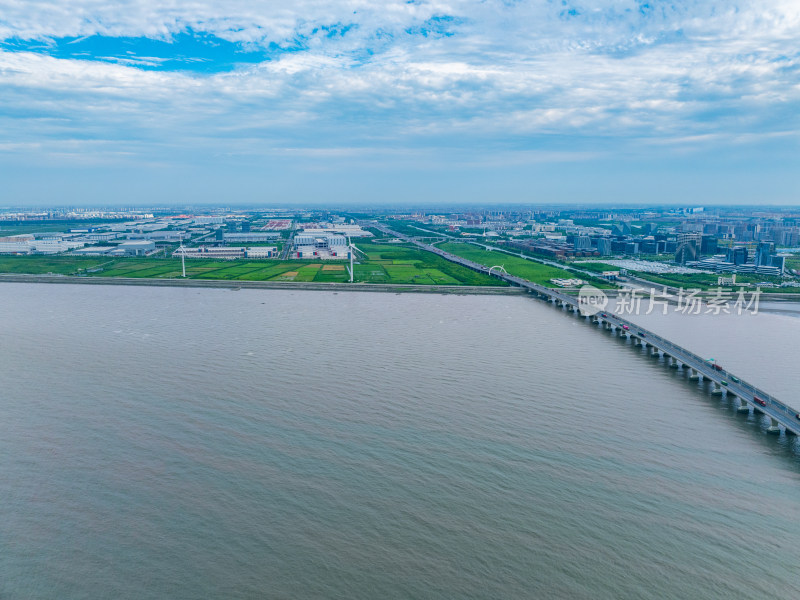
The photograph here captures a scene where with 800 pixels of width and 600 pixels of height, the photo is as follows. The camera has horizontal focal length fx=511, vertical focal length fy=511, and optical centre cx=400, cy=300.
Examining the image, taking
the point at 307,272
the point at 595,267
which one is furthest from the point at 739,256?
the point at 307,272

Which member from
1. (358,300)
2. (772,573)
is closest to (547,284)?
(358,300)

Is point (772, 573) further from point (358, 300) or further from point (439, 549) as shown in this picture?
point (358, 300)

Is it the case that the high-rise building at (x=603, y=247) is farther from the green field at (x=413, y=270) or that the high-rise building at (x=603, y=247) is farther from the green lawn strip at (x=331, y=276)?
the green lawn strip at (x=331, y=276)

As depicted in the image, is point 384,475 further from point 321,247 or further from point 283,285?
point 321,247

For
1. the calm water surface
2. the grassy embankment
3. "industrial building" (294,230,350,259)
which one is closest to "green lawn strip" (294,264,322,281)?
the grassy embankment

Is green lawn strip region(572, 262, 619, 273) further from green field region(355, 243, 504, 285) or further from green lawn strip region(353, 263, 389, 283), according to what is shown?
green lawn strip region(353, 263, 389, 283)
